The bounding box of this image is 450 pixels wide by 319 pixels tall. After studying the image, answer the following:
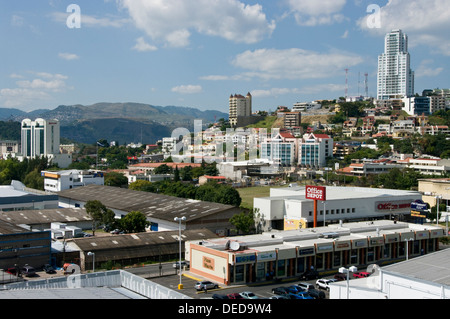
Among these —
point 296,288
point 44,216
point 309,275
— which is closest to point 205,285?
point 296,288

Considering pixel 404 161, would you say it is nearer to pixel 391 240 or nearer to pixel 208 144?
pixel 208 144

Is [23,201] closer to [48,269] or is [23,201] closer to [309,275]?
[48,269]

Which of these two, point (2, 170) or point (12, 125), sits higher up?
point (12, 125)

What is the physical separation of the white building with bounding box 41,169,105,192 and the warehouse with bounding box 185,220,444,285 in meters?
21.0

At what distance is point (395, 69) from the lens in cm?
8981

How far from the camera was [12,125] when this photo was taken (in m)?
116

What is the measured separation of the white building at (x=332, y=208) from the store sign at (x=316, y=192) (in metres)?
1.06

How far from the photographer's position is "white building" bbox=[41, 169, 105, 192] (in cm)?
3319

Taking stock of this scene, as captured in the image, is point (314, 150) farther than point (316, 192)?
Yes

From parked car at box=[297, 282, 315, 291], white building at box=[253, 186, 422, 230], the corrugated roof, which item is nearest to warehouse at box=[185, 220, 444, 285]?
parked car at box=[297, 282, 315, 291]

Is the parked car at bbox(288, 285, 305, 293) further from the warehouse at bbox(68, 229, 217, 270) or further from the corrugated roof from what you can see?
the warehouse at bbox(68, 229, 217, 270)

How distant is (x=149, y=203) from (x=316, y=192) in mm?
8818
